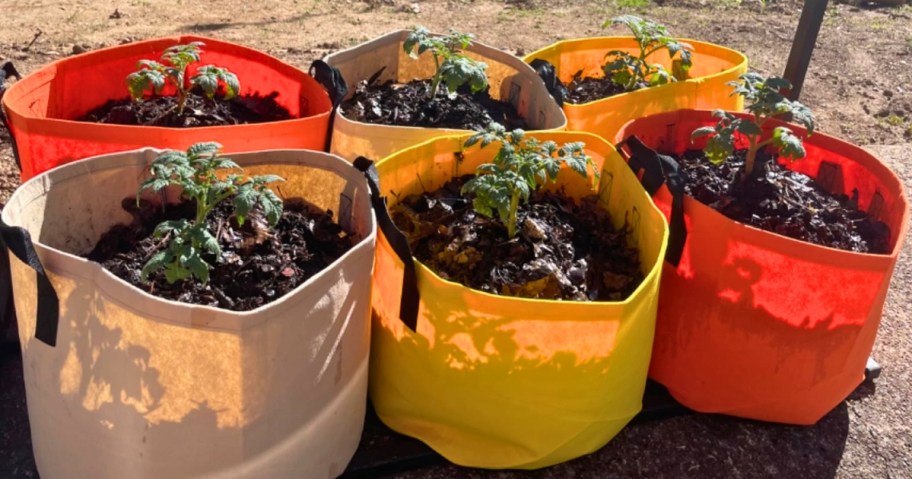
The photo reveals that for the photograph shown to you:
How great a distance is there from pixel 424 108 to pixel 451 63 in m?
0.25

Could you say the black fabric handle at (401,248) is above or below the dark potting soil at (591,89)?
below

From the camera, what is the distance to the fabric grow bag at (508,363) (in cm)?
167

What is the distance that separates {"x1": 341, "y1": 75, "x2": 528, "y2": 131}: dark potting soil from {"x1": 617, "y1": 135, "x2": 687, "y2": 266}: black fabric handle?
54 cm

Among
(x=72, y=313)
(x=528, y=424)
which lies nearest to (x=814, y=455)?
(x=528, y=424)

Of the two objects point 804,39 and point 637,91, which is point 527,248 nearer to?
point 637,91

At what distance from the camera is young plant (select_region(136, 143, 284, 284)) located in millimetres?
1520

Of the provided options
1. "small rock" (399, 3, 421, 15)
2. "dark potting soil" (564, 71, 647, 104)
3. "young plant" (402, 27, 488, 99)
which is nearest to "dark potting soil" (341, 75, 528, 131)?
"young plant" (402, 27, 488, 99)

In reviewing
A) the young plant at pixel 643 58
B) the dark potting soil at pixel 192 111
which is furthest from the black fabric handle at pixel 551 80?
the dark potting soil at pixel 192 111

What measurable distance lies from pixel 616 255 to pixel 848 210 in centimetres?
67

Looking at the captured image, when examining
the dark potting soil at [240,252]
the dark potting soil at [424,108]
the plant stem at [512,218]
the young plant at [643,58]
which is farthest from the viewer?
the young plant at [643,58]

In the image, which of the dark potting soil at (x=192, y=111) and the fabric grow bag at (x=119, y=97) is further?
the dark potting soil at (x=192, y=111)

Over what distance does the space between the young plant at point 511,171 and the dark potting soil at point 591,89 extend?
0.89m

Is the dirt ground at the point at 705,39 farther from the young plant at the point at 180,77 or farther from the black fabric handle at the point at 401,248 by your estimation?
the young plant at the point at 180,77

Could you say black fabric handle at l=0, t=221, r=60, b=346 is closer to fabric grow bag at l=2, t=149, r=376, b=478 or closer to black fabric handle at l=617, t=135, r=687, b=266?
fabric grow bag at l=2, t=149, r=376, b=478
